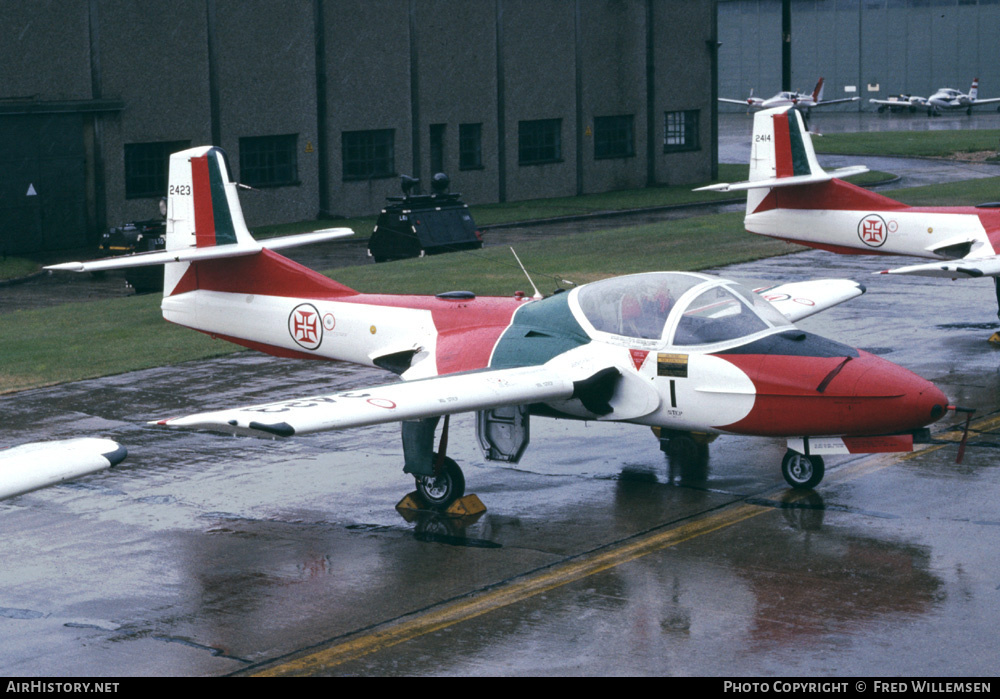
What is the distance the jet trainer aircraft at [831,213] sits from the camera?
74.1ft

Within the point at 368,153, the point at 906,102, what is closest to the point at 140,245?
the point at 368,153

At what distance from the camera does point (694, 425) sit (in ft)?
42.0

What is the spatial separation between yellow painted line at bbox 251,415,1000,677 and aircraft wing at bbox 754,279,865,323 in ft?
11.8

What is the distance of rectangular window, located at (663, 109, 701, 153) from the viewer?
6051 centimetres

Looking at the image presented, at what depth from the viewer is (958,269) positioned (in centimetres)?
1830

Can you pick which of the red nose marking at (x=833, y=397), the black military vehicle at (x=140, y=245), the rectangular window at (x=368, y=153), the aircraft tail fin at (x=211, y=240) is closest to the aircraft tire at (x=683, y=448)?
the red nose marking at (x=833, y=397)

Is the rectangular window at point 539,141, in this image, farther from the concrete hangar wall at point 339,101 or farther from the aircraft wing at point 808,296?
the aircraft wing at point 808,296

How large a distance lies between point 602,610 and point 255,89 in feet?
123

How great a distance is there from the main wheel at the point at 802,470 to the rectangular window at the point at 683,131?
48.4m

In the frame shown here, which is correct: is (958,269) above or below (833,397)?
above

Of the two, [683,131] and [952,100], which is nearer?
[683,131]

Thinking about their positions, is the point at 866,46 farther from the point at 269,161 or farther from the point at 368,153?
the point at 269,161

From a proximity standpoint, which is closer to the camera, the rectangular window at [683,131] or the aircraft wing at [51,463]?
the aircraft wing at [51,463]

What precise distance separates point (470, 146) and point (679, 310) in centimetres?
4021
